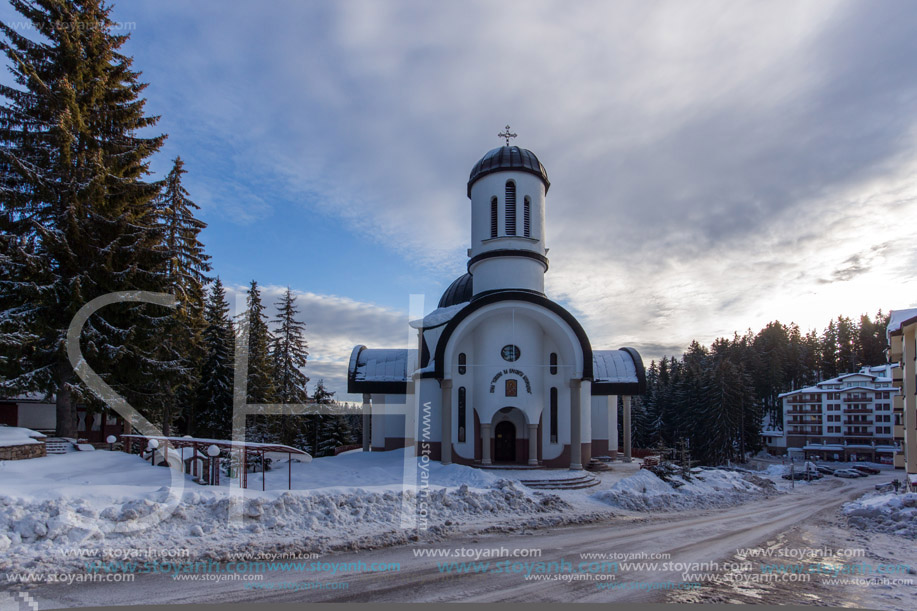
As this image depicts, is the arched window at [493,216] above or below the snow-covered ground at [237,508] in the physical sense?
above

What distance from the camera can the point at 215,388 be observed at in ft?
87.1

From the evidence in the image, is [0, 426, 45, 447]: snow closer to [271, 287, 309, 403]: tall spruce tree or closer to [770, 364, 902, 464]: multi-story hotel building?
[271, 287, 309, 403]: tall spruce tree

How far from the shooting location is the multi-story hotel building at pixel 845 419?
48.8 m

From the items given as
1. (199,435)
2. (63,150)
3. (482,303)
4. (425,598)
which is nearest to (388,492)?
(425,598)

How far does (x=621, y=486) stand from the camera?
608 inches

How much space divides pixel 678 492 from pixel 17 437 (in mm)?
17707

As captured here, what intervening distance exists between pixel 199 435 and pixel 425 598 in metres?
23.9

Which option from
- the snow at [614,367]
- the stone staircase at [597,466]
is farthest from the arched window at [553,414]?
the snow at [614,367]

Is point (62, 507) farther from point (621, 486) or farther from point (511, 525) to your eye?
point (621, 486)

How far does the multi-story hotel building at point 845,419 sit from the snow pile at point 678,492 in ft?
128

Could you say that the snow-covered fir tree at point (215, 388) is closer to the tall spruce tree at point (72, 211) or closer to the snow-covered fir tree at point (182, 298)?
the snow-covered fir tree at point (182, 298)

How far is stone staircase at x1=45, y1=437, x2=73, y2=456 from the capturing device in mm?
13164

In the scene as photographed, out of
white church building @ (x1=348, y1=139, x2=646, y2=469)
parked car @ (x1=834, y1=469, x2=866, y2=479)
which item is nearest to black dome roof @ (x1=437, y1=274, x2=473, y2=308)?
white church building @ (x1=348, y1=139, x2=646, y2=469)

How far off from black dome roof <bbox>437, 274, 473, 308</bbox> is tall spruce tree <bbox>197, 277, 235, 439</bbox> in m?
11.6
